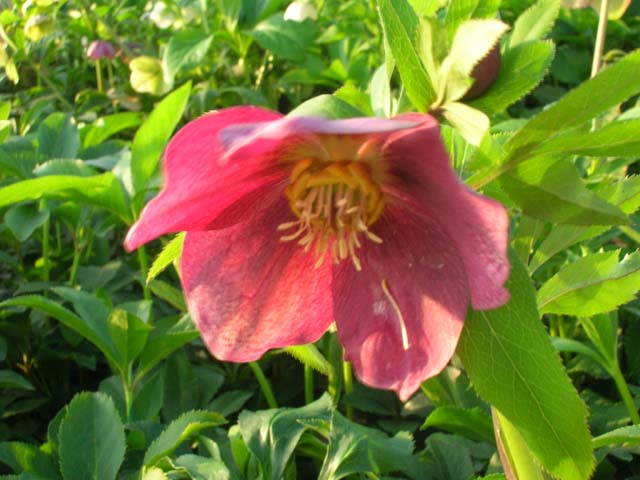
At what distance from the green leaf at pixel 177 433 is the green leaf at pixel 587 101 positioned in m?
0.42

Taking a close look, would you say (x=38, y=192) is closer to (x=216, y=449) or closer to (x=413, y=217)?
(x=216, y=449)

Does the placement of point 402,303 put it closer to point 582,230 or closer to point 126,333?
point 582,230

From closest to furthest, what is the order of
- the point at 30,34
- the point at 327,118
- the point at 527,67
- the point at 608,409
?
the point at 327,118 → the point at 527,67 → the point at 608,409 → the point at 30,34

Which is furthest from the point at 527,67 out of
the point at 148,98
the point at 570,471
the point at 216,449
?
the point at 148,98

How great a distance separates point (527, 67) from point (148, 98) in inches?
64.0

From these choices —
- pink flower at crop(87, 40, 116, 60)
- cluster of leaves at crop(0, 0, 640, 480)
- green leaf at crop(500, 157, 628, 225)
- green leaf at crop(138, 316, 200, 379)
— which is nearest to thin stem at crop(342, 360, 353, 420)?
cluster of leaves at crop(0, 0, 640, 480)

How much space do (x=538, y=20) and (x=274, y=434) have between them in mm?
420

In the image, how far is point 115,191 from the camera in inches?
41.6

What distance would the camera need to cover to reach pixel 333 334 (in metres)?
0.92

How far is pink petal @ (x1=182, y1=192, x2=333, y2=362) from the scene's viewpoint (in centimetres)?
63

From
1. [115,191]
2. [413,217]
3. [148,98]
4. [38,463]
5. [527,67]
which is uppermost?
[527,67]

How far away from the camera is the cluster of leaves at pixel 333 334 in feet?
1.82

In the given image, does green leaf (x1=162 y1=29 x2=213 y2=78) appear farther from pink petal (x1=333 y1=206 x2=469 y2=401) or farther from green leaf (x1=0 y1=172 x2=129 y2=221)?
pink petal (x1=333 y1=206 x2=469 y2=401)

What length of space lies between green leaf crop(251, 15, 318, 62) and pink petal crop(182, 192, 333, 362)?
1.18m
